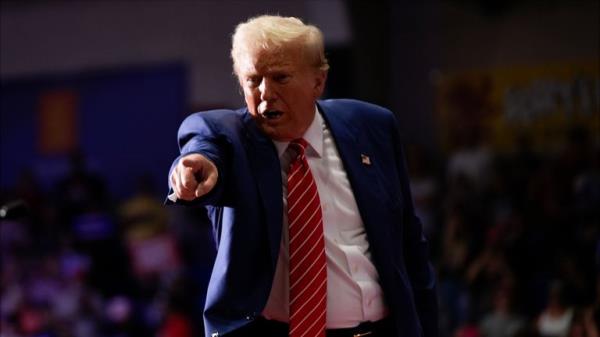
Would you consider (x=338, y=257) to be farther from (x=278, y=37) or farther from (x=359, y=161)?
(x=278, y=37)

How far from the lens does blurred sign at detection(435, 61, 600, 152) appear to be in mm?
7578

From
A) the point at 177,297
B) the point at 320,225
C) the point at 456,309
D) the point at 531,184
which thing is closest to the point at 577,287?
the point at 456,309

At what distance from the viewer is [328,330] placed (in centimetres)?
200

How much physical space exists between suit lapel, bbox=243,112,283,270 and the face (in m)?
0.03

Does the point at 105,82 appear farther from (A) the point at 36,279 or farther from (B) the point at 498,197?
(B) the point at 498,197

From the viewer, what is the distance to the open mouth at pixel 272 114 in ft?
6.42

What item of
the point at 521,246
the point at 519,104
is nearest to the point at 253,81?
the point at 521,246

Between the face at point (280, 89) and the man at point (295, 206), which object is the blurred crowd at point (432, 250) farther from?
the face at point (280, 89)

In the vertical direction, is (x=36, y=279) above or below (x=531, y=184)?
below

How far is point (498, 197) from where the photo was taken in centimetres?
672

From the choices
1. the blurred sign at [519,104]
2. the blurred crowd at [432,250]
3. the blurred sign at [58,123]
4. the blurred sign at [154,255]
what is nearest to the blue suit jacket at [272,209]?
the blurred crowd at [432,250]

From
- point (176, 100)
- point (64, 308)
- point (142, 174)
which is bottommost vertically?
point (64, 308)

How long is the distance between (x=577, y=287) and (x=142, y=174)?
4.07 m

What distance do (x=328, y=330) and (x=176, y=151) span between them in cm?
599
